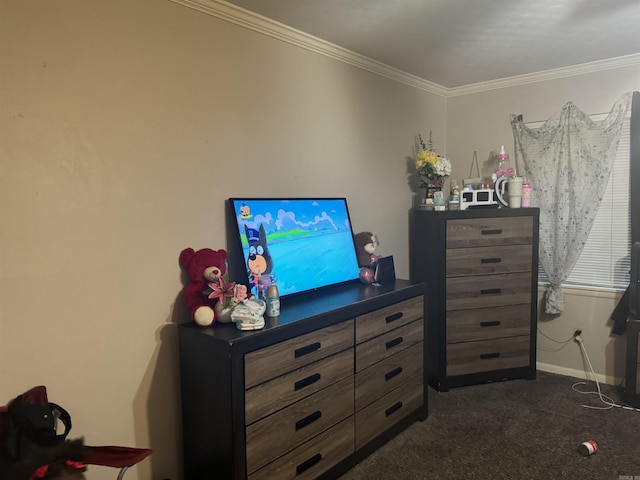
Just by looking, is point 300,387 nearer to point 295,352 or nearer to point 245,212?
point 295,352

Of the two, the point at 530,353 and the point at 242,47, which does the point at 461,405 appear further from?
the point at 242,47

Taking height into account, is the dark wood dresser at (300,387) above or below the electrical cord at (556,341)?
above

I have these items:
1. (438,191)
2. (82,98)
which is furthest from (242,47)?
(438,191)

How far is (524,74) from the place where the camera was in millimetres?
3617

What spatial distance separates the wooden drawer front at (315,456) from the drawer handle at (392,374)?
33cm

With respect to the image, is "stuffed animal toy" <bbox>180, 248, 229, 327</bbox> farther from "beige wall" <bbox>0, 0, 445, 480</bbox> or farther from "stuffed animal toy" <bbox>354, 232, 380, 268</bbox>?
"stuffed animal toy" <bbox>354, 232, 380, 268</bbox>

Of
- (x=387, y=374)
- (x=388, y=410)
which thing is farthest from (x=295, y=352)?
(x=388, y=410)

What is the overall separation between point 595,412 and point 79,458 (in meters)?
2.94

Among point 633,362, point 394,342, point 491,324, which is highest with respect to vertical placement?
point 394,342

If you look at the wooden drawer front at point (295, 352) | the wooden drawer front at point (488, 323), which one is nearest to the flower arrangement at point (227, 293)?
the wooden drawer front at point (295, 352)

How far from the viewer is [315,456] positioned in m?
2.21

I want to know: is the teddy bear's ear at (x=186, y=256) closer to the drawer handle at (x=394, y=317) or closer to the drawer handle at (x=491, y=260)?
the drawer handle at (x=394, y=317)

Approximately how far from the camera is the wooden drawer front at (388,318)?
244 centimetres

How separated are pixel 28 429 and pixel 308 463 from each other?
117 cm
